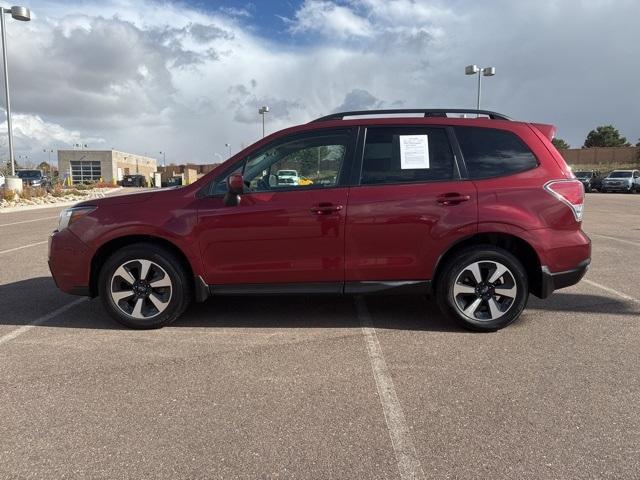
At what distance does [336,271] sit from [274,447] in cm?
203

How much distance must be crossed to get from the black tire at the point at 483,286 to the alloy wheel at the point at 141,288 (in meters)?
2.53

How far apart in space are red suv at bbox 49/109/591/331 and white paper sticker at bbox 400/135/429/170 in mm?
13

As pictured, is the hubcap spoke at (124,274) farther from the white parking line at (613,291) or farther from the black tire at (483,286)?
the white parking line at (613,291)

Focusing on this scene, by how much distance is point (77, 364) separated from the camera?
3.94 meters

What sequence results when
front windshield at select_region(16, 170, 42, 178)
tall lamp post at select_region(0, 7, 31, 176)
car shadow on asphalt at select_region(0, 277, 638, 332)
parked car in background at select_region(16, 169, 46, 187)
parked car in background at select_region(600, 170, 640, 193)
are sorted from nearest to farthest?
car shadow on asphalt at select_region(0, 277, 638, 332)
tall lamp post at select_region(0, 7, 31, 176)
parked car in background at select_region(600, 170, 640, 193)
parked car in background at select_region(16, 169, 46, 187)
front windshield at select_region(16, 170, 42, 178)

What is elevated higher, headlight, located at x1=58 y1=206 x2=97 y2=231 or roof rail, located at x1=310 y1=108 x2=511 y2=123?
roof rail, located at x1=310 y1=108 x2=511 y2=123

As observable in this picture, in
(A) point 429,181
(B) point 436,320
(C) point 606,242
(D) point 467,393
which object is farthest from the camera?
(C) point 606,242

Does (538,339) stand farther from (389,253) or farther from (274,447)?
(274,447)

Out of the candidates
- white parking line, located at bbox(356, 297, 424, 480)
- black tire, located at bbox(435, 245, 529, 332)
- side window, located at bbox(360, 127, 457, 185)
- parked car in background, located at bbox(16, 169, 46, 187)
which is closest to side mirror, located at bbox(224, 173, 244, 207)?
side window, located at bbox(360, 127, 457, 185)

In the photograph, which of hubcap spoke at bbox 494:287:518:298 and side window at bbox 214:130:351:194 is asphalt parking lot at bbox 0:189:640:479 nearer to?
hubcap spoke at bbox 494:287:518:298

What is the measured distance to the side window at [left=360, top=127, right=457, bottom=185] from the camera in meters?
4.59

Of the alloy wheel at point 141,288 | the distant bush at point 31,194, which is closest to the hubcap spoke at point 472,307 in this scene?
the alloy wheel at point 141,288

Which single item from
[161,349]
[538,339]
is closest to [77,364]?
[161,349]

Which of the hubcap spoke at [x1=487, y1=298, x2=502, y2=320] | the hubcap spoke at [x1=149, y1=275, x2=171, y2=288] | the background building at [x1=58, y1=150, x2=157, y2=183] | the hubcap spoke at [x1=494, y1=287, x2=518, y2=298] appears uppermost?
the background building at [x1=58, y1=150, x2=157, y2=183]
